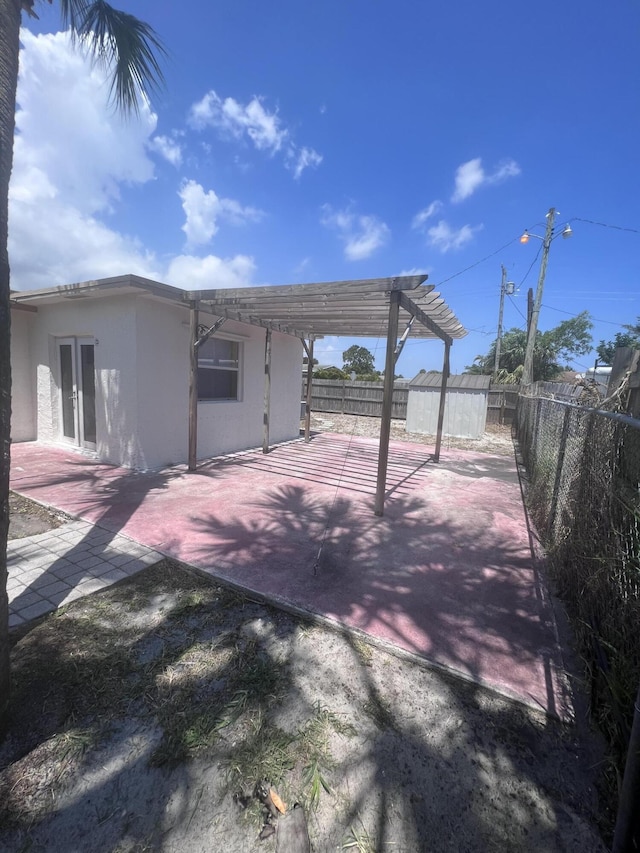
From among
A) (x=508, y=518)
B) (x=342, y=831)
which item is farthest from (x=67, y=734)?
(x=508, y=518)

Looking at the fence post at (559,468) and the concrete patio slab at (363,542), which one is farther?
the fence post at (559,468)

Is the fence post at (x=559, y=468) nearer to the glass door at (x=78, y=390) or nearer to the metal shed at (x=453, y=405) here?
the glass door at (x=78, y=390)

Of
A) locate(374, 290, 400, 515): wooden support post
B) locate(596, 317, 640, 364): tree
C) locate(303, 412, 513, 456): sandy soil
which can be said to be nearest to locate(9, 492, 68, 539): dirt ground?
locate(374, 290, 400, 515): wooden support post

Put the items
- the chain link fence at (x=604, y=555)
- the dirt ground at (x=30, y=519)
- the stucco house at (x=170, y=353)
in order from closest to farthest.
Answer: the chain link fence at (x=604, y=555) < the dirt ground at (x=30, y=519) < the stucco house at (x=170, y=353)

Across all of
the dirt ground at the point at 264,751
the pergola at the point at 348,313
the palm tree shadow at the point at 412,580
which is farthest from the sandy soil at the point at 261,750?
the pergola at the point at 348,313

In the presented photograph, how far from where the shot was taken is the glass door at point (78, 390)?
22.0ft

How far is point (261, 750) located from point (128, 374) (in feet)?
18.4

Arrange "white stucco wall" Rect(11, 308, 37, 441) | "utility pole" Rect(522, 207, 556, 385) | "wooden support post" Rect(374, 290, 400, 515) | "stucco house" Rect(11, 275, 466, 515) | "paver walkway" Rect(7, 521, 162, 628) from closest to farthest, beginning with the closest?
"paver walkway" Rect(7, 521, 162, 628) → "wooden support post" Rect(374, 290, 400, 515) → "stucco house" Rect(11, 275, 466, 515) → "white stucco wall" Rect(11, 308, 37, 441) → "utility pole" Rect(522, 207, 556, 385)

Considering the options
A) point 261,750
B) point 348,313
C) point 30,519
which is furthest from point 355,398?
point 261,750

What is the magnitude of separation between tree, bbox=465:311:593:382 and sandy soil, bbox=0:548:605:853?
24899 millimetres

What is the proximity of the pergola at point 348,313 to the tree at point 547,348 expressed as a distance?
64.7ft

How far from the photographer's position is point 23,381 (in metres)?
7.54

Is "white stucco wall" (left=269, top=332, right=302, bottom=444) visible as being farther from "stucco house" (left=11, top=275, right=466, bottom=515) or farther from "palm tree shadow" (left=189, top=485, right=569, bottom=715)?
"palm tree shadow" (left=189, top=485, right=569, bottom=715)

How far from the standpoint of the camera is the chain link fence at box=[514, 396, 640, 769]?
1.77m
